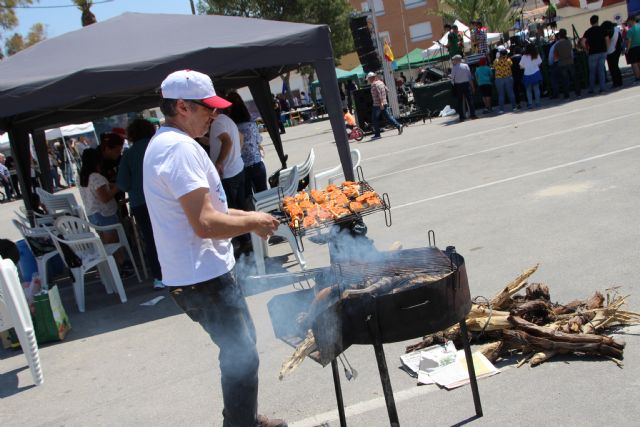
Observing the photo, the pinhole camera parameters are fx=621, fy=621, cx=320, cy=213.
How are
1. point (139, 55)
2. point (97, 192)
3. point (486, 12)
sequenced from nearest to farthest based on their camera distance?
point (139, 55), point (97, 192), point (486, 12)

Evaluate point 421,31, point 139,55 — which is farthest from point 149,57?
point 421,31

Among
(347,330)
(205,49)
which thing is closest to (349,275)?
(347,330)

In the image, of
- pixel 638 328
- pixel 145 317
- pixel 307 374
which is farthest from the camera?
pixel 145 317

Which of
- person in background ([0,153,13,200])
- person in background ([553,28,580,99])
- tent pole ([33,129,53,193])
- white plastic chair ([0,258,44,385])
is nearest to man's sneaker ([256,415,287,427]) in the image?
white plastic chair ([0,258,44,385])

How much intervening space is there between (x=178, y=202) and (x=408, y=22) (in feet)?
200

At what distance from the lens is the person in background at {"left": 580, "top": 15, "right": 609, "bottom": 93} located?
16438 millimetres

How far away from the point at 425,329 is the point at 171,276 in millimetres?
1298

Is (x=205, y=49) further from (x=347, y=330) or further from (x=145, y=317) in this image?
(x=347, y=330)

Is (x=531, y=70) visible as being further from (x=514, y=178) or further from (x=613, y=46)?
(x=514, y=178)

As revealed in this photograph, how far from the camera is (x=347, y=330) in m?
3.12

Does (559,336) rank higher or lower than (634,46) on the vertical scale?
lower

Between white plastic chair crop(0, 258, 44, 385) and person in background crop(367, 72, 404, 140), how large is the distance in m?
14.8

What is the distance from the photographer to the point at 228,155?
7129mm

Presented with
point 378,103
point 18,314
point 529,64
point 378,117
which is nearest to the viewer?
point 18,314
